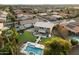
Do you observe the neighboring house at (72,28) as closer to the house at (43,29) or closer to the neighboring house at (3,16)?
the house at (43,29)

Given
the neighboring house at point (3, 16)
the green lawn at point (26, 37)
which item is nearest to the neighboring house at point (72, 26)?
the green lawn at point (26, 37)

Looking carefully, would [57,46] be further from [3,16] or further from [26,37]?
[3,16]

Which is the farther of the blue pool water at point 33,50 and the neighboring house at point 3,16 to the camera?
the neighboring house at point 3,16

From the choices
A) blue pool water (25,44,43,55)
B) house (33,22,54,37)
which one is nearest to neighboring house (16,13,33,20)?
house (33,22,54,37)

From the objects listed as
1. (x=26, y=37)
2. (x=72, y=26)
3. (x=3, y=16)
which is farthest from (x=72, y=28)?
(x=3, y=16)

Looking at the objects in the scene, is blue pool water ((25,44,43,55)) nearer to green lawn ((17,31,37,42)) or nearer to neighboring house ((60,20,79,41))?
green lawn ((17,31,37,42))
